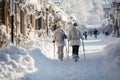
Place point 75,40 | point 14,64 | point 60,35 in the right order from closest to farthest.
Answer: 1. point 14,64
2. point 75,40
3. point 60,35

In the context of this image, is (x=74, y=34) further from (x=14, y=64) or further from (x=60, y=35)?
(x=14, y=64)

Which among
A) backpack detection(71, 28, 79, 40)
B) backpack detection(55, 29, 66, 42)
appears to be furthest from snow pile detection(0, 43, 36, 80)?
backpack detection(71, 28, 79, 40)

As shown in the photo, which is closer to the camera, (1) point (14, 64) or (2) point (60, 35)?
(1) point (14, 64)

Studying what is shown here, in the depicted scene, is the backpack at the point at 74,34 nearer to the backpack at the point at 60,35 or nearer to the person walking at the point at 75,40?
the person walking at the point at 75,40

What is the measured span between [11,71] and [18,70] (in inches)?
18.9

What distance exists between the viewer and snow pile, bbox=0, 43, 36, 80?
1155 cm

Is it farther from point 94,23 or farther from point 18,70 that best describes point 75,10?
point 18,70

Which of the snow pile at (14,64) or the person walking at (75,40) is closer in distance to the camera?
the snow pile at (14,64)

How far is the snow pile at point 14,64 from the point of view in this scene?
11552mm

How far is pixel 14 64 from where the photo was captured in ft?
40.9

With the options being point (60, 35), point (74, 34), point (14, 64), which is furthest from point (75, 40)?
point (14, 64)

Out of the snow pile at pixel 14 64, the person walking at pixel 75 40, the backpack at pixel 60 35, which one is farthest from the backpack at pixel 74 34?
the snow pile at pixel 14 64

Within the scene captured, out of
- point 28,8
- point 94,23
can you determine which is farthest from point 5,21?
point 94,23

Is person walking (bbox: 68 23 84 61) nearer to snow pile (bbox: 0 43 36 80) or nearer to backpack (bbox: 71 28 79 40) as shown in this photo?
backpack (bbox: 71 28 79 40)
